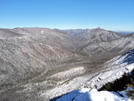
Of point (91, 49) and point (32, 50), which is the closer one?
point (32, 50)

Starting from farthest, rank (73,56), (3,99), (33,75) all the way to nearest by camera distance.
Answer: (73,56) < (33,75) < (3,99)

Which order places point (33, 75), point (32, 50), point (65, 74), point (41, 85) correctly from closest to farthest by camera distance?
1. point (41, 85)
2. point (65, 74)
3. point (33, 75)
4. point (32, 50)

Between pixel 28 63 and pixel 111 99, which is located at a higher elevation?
pixel 111 99

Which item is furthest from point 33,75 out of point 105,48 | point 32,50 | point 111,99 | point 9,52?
point 105,48

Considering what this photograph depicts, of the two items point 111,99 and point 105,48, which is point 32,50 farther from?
point 105,48

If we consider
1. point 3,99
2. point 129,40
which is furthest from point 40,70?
point 129,40

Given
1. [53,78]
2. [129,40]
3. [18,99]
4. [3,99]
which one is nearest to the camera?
[18,99]

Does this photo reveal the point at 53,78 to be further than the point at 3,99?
Yes

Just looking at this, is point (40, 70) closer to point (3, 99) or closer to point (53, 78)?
point (53, 78)

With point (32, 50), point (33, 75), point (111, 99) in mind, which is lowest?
point (33, 75)

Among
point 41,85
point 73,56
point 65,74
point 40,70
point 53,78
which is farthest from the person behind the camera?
point 73,56
